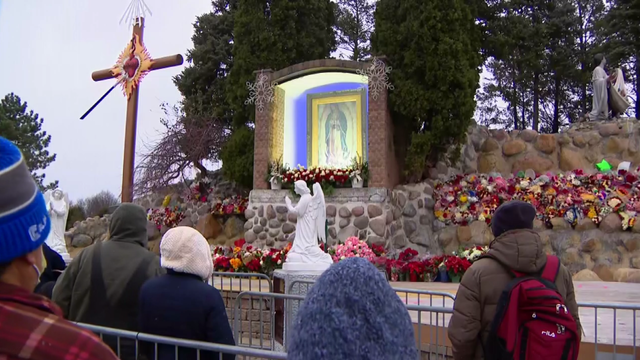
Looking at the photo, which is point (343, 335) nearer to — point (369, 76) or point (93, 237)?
point (369, 76)

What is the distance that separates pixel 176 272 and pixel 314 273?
462 cm

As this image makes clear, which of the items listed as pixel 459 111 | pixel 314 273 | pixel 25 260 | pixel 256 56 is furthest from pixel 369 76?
pixel 25 260

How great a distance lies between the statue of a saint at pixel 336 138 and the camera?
1470 cm

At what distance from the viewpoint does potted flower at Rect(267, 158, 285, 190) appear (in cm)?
1398

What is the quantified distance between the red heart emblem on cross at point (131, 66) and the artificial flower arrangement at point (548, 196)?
26.0 feet

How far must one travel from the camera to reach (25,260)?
1344 millimetres

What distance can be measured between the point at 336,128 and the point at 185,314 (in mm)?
12086

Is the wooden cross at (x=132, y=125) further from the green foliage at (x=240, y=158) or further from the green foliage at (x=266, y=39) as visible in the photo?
the green foliage at (x=266, y=39)

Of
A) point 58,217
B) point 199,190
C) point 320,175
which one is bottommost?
point 58,217

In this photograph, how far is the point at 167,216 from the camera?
55.4 feet

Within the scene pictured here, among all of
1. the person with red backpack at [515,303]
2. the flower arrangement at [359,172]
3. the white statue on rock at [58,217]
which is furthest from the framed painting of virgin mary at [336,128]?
the person with red backpack at [515,303]

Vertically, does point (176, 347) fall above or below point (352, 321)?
below

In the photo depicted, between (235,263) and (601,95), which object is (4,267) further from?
(601,95)

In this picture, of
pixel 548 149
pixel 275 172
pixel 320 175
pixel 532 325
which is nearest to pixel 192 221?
pixel 275 172
